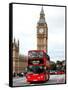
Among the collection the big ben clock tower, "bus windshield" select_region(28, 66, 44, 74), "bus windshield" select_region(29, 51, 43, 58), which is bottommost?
"bus windshield" select_region(28, 66, 44, 74)

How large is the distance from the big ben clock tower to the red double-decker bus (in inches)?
1.6

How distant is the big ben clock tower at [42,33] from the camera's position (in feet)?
6.97

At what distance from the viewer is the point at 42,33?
2.15 m

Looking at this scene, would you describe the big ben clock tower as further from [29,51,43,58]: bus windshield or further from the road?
the road

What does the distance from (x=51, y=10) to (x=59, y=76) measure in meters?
0.47

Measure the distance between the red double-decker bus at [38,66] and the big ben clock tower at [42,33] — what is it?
0.14ft

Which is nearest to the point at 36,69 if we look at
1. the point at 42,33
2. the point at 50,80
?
the point at 50,80

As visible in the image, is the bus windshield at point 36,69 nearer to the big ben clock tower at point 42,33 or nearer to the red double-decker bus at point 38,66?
the red double-decker bus at point 38,66

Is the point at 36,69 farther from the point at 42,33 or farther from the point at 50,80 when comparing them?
the point at 42,33

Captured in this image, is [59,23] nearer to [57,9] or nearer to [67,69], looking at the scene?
[57,9]

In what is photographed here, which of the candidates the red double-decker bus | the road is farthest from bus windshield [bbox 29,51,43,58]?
the road

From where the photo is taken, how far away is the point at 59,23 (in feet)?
7.15

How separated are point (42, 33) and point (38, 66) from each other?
23cm

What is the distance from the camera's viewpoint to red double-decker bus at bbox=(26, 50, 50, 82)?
2.11 metres
